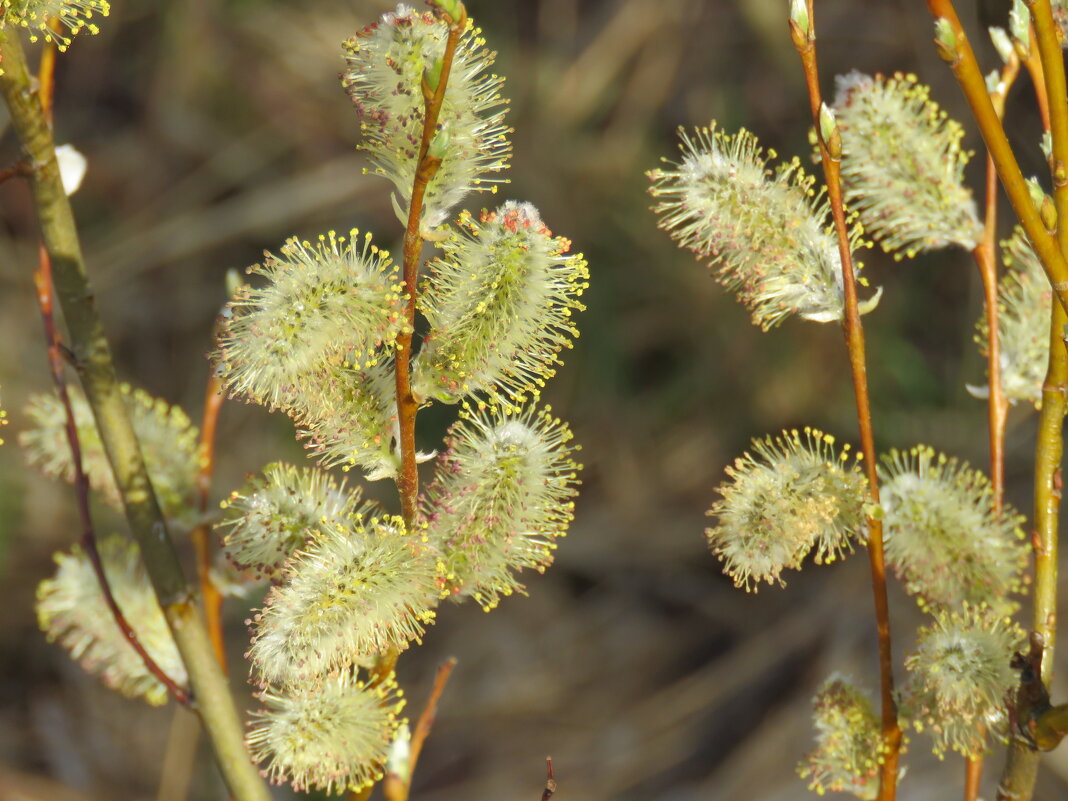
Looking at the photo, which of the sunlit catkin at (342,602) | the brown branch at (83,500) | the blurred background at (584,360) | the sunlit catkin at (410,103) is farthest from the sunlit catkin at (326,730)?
the blurred background at (584,360)

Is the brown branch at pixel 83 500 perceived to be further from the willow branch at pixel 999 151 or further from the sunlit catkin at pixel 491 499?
the willow branch at pixel 999 151

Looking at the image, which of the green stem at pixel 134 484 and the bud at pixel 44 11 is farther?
the green stem at pixel 134 484

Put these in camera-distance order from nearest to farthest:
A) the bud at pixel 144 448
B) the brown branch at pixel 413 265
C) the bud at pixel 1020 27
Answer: the brown branch at pixel 413 265 < the bud at pixel 1020 27 < the bud at pixel 144 448

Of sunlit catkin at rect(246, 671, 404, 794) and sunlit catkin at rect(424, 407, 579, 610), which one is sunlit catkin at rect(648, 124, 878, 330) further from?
sunlit catkin at rect(246, 671, 404, 794)

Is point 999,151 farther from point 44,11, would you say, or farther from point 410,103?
point 44,11

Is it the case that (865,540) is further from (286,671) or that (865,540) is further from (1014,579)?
(286,671)

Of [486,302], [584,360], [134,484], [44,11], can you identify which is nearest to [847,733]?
[486,302]
